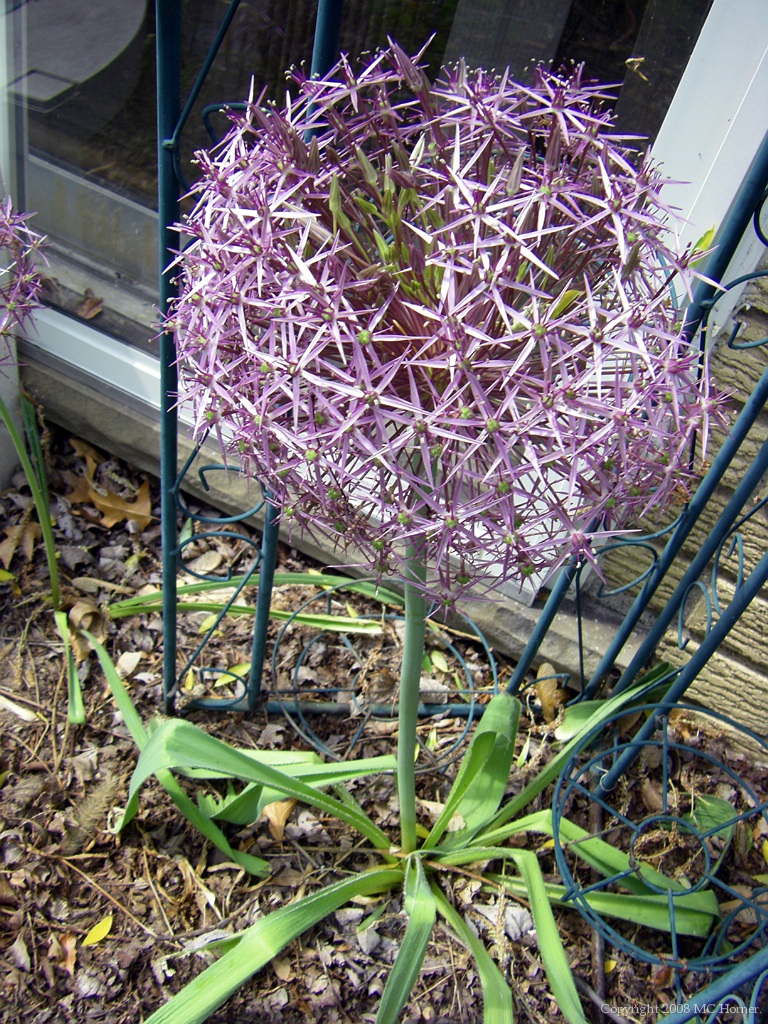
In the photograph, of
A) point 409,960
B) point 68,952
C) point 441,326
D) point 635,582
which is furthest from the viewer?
point 635,582

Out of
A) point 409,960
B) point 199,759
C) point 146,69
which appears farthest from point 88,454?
point 409,960

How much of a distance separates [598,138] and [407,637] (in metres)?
0.79

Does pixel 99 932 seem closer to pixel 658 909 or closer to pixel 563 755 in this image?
pixel 563 755

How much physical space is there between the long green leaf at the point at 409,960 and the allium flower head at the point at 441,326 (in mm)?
638

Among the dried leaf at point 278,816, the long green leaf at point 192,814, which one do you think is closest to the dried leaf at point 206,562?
the long green leaf at point 192,814

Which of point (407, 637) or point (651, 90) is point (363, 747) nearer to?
point (407, 637)

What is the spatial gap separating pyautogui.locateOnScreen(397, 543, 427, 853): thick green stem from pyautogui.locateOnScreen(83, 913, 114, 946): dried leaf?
0.59 m

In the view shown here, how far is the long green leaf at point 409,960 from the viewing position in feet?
4.07

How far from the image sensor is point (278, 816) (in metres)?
1.74

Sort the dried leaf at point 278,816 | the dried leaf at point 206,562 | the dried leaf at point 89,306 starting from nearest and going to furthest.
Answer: the dried leaf at point 278,816
the dried leaf at point 206,562
the dried leaf at point 89,306

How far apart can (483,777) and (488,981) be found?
1.19 feet

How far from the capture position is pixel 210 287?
961mm

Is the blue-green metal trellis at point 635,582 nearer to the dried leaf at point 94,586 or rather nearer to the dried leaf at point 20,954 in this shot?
the dried leaf at point 94,586

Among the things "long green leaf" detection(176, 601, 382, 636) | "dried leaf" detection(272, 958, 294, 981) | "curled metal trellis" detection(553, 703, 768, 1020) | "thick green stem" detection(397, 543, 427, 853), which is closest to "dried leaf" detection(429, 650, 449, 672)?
"long green leaf" detection(176, 601, 382, 636)
